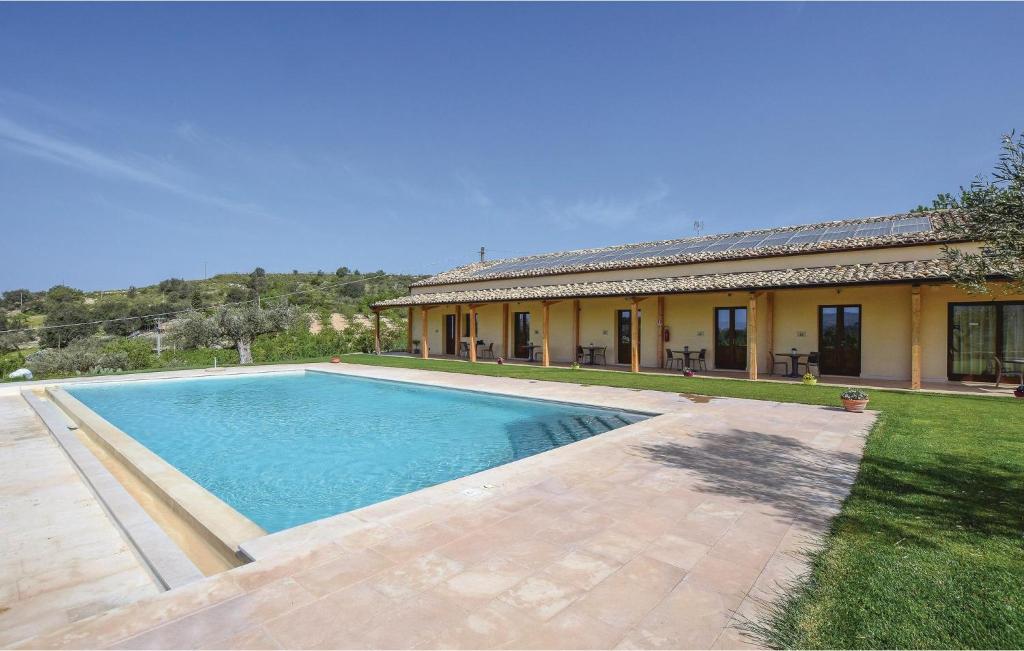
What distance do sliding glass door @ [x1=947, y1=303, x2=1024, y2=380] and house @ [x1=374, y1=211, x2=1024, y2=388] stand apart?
26 millimetres

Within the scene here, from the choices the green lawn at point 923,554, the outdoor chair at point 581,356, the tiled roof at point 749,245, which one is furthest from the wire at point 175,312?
the green lawn at point 923,554

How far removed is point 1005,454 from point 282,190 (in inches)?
1108

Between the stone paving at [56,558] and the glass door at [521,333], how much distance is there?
1647 cm

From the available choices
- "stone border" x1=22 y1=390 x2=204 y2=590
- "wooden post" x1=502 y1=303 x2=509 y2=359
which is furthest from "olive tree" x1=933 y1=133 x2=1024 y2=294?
"wooden post" x1=502 y1=303 x2=509 y2=359

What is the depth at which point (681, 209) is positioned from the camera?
2812 cm

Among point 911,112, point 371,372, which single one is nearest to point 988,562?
point 911,112

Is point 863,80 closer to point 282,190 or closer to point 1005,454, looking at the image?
point 1005,454

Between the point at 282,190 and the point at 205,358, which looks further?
the point at 282,190

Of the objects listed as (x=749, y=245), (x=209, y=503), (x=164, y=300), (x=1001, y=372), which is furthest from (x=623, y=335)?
(x=164, y=300)

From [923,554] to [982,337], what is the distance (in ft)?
42.9

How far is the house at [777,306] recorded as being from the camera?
1229 cm

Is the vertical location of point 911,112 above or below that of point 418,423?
above

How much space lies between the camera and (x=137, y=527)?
13.3ft

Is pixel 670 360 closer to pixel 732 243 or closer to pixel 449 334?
pixel 732 243
